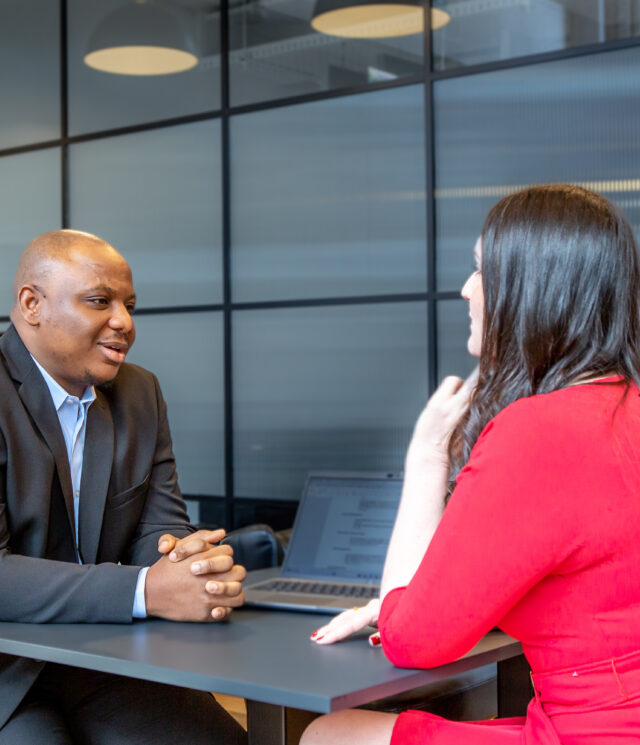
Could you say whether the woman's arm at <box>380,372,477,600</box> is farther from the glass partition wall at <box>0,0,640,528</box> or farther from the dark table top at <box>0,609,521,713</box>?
the glass partition wall at <box>0,0,640,528</box>

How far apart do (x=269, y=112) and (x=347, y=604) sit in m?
3.65

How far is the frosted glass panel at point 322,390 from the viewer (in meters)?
4.84

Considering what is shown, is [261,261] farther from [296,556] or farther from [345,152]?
[296,556]

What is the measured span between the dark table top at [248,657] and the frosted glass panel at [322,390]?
3.00 meters

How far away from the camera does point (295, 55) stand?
→ 17.0 feet

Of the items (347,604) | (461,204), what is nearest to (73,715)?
(347,604)

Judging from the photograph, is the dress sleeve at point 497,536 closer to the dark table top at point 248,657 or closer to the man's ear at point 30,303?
the dark table top at point 248,657

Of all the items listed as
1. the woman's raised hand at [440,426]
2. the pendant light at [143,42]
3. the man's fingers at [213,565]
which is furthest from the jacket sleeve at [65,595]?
the pendant light at [143,42]

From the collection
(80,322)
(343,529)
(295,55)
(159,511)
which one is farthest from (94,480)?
(295,55)

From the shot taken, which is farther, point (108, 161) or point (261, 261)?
point (108, 161)

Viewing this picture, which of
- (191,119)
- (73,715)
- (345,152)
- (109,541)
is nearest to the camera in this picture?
(73,715)

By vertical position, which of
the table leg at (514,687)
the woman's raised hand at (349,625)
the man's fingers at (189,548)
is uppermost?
the man's fingers at (189,548)

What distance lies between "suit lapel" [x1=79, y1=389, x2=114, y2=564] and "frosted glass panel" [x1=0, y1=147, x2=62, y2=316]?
→ 419cm

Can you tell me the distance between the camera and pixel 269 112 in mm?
5242
